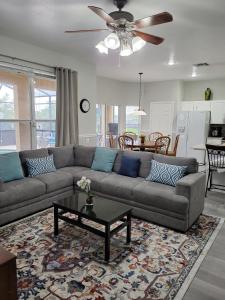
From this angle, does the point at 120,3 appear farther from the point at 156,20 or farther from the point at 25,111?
the point at 25,111

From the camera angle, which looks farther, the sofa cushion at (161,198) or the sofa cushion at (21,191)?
the sofa cushion at (21,191)

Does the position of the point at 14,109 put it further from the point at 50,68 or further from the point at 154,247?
the point at 154,247

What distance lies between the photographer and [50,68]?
186 inches

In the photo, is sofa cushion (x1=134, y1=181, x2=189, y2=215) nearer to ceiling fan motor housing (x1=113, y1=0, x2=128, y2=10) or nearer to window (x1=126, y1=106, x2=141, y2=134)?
ceiling fan motor housing (x1=113, y1=0, x2=128, y2=10)

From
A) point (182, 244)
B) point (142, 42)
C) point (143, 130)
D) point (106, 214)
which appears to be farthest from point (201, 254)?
point (143, 130)

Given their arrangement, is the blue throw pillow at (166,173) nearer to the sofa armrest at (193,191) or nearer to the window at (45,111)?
the sofa armrest at (193,191)

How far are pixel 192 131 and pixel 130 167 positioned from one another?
403 centimetres

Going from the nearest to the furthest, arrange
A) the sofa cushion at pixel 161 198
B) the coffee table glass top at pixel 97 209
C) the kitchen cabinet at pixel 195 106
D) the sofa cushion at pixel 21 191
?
the coffee table glass top at pixel 97 209
the sofa cushion at pixel 161 198
the sofa cushion at pixel 21 191
the kitchen cabinet at pixel 195 106

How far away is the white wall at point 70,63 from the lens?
4043mm

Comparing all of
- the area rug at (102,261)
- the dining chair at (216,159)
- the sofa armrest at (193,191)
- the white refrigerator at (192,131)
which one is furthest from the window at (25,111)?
the white refrigerator at (192,131)

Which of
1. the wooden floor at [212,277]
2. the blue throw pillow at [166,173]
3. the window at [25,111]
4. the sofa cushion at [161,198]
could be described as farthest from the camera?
the window at [25,111]

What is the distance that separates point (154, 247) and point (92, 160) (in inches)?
89.7

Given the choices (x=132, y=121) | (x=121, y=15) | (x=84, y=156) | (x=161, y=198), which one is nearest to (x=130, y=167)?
(x=161, y=198)

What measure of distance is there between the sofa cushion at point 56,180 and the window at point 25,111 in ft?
3.91
